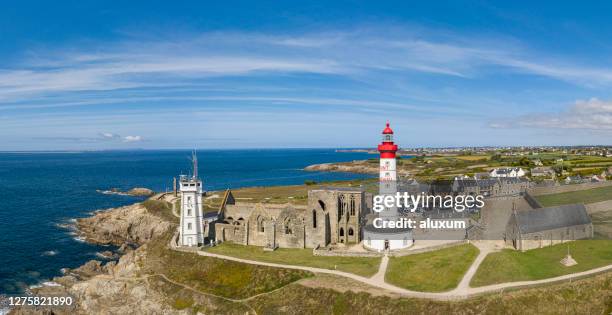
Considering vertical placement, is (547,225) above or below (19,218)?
above

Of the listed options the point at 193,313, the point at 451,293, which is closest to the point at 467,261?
the point at 451,293

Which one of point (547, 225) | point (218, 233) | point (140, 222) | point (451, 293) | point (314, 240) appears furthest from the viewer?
point (140, 222)

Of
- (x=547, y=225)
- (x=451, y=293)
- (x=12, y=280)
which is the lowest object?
(x=12, y=280)

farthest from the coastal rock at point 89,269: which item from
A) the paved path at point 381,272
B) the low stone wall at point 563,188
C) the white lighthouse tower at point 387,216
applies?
the low stone wall at point 563,188

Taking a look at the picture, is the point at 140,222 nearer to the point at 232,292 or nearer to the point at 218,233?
the point at 218,233

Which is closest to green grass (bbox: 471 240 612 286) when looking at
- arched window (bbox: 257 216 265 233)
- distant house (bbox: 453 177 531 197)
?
arched window (bbox: 257 216 265 233)
